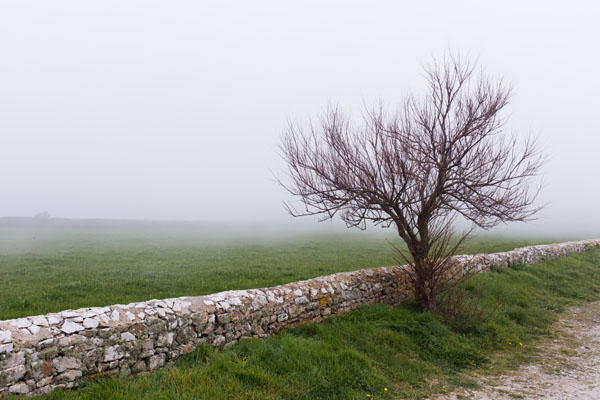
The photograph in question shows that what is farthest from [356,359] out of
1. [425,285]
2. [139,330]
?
[425,285]

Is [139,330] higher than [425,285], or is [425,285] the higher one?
[425,285]

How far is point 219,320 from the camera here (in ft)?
18.2

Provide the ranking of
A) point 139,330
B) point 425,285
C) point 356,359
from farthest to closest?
point 425,285, point 356,359, point 139,330

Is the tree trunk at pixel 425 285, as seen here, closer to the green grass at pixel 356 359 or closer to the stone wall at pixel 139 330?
the green grass at pixel 356 359

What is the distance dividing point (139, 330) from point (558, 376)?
6687 millimetres

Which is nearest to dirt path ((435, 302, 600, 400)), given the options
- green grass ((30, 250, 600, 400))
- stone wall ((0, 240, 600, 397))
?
green grass ((30, 250, 600, 400))

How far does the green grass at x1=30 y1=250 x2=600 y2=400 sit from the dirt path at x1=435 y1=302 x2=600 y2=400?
31 centimetres

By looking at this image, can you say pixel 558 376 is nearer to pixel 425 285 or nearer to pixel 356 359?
pixel 425 285

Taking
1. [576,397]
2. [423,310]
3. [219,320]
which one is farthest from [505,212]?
[219,320]

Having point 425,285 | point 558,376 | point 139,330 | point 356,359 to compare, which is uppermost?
point 425,285

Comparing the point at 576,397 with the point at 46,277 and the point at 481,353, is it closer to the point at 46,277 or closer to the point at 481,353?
the point at 481,353

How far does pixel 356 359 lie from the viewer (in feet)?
18.0

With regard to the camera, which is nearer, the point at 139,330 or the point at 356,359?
the point at 139,330

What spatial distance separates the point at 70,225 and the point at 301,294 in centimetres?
6928
